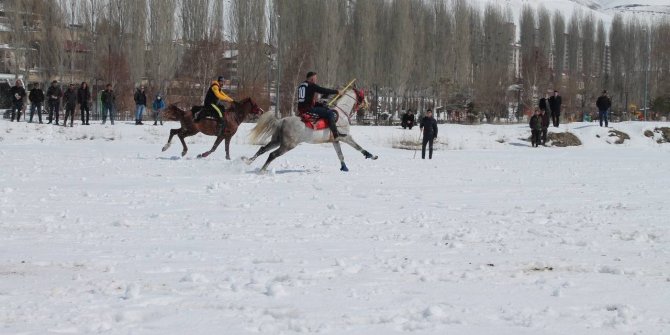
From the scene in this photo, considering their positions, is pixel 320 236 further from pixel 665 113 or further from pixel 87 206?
pixel 665 113

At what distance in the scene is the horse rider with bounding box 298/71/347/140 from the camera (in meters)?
15.1

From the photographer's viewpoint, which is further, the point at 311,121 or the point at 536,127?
the point at 536,127

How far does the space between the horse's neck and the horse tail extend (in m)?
1.35

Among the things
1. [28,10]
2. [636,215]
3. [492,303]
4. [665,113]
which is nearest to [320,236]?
[492,303]

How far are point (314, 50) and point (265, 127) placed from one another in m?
40.2

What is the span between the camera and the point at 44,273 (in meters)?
5.93

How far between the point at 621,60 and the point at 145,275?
82491 millimetres

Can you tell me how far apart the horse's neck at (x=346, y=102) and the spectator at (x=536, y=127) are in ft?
52.5

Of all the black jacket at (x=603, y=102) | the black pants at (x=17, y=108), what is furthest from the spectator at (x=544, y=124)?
the black pants at (x=17, y=108)

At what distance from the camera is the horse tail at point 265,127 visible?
50.1ft

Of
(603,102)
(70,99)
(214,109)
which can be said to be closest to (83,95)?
(70,99)

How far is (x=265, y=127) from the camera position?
15.3 m

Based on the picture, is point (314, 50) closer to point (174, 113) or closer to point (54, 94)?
point (54, 94)

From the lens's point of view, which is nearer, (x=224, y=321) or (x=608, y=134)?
(x=224, y=321)
